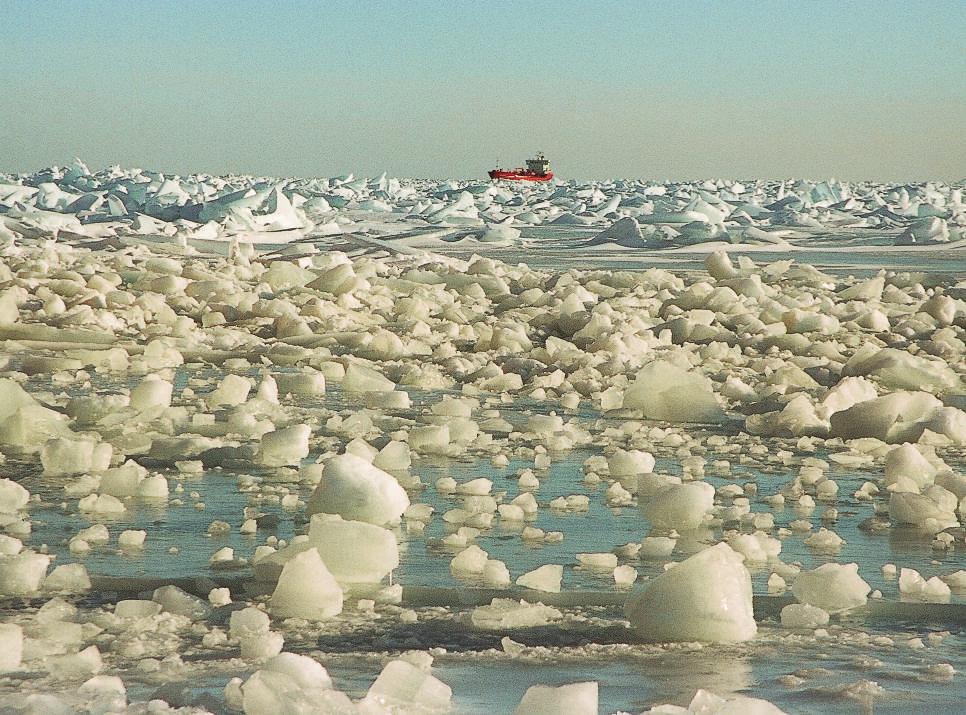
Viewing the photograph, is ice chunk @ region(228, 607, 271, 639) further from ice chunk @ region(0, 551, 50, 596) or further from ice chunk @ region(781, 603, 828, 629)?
ice chunk @ region(781, 603, 828, 629)

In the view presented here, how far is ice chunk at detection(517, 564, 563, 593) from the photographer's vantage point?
167 cm

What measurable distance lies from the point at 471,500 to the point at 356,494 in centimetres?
26

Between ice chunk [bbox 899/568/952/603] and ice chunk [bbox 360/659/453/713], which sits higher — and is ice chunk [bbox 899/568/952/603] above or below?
below

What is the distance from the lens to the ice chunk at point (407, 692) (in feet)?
3.80

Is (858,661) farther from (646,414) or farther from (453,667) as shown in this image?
(646,414)

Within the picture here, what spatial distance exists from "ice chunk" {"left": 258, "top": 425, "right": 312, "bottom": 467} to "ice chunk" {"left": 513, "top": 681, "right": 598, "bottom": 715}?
1484 millimetres

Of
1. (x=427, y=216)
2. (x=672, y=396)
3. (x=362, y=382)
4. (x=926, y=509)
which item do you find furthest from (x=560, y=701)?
(x=427, y=216)

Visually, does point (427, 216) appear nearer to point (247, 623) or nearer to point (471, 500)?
point (471, 500)

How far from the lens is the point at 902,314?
5.38m

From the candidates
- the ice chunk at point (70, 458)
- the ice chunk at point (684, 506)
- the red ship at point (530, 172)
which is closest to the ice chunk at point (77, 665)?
the ice chunk at point (684, 506)

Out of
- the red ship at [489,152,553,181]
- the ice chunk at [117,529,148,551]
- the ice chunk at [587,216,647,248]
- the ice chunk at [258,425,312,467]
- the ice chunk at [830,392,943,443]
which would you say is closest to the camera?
the ice chunk at [117,529,148,551]

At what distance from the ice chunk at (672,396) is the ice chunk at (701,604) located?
168 centimetres

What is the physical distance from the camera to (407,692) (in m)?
1.17

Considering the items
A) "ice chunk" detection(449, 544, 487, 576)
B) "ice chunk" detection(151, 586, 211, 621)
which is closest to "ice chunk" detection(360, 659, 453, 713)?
"ice chunk" detection(151, 586, 211, 621)
